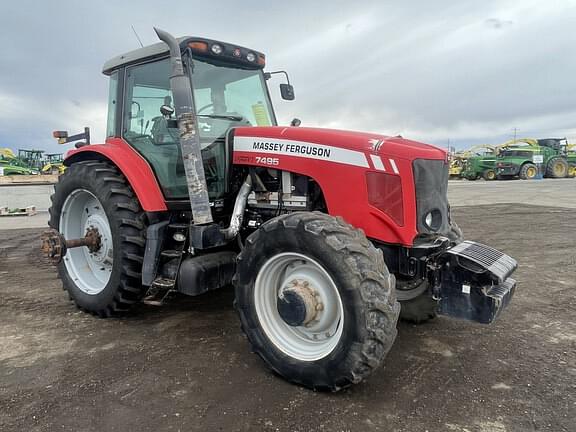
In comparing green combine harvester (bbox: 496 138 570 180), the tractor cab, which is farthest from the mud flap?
green combine harvester (bbox: 496 138 570 180)

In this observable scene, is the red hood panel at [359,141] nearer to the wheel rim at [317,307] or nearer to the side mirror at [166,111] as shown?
the side mirror at [166,111]

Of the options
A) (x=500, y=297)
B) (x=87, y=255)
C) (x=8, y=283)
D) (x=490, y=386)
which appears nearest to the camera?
(x=500, y=297)

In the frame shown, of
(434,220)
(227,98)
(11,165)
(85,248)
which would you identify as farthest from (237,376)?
(11,165)

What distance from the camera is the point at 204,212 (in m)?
3.29

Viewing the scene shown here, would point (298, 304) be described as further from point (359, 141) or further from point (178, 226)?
point (178, 226)

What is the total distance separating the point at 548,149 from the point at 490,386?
1247 inches

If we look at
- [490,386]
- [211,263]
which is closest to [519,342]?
[490,386]

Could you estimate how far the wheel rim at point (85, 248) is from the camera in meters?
4.23

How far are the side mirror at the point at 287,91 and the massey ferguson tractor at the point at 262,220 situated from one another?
0.01 m

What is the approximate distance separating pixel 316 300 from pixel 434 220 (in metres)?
1.07

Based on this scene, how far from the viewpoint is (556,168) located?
29.2m

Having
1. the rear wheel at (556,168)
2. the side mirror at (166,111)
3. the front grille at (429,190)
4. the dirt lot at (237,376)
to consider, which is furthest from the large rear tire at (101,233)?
the rear wheel at (556,168)

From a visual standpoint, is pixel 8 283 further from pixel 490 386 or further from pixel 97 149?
pixel 490 386

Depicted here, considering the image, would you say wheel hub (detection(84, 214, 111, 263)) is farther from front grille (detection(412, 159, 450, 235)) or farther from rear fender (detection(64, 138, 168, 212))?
front grille (detection(412, 159, 450, 235))
